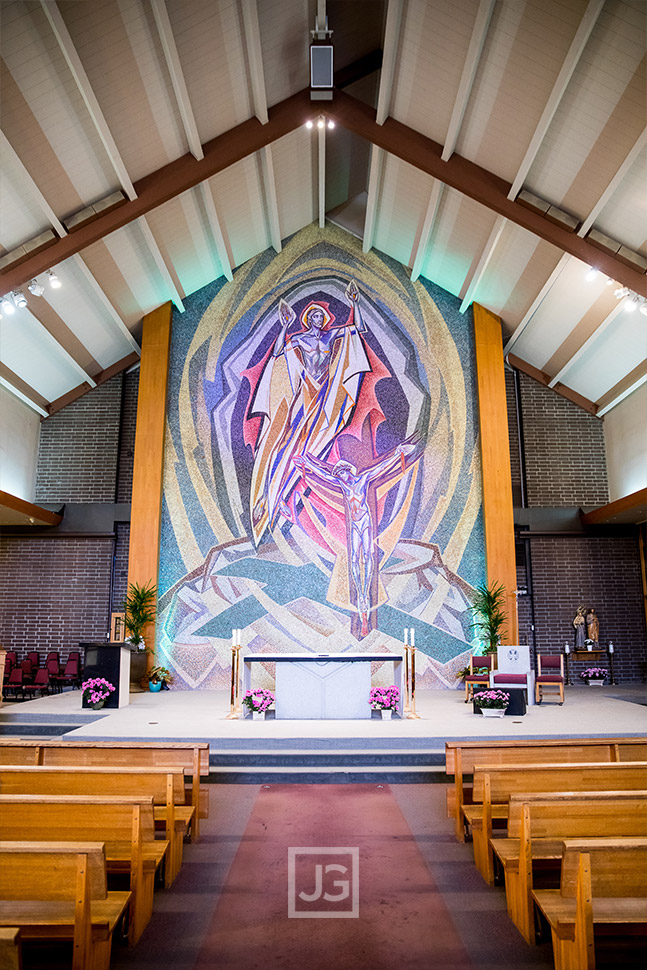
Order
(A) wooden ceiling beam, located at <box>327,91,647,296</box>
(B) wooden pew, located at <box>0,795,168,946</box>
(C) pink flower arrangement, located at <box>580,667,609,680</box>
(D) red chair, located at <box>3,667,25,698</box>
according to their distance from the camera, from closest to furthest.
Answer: (B) wooden pew, located at <box>0,795,168,946</box>, (A) wooden ceiling beam, located at <box>327,91,647,296</box>, (D) red chair, located at <box>3,667,25,698</box>, (C) pink flower arrangement, located at <box>580,667,609,680</box>

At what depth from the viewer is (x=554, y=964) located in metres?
2.69

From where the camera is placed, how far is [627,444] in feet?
40.6

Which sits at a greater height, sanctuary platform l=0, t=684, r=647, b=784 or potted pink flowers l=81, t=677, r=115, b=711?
potted pink flowers l=81, t=677, r=115, b=711

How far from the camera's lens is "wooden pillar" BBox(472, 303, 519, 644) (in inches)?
456

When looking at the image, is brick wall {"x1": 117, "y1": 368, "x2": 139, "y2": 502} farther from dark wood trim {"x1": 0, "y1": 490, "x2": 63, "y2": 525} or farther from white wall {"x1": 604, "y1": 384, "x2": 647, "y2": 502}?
white wall {"x1": 604, "y1": 384, "x2": 647, "y2": 502}

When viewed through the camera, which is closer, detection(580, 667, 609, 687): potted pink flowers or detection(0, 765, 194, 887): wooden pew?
detection(0, 765, 194, 887): wooden pew

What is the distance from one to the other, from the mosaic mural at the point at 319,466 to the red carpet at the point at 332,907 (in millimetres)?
6868

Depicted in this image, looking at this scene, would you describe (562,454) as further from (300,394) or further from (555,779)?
(555,779)

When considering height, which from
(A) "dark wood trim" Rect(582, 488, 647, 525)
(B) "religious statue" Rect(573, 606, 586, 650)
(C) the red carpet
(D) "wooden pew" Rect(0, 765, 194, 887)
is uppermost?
(A) "dark wood trim" Rect(582, 488, 647, 525)

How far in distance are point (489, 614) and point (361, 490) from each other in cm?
295

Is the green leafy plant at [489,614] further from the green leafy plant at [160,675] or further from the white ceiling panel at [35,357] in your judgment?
the white ceiling panel at [35,357]

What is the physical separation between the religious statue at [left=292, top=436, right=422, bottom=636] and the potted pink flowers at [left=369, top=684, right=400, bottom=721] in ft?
11.8

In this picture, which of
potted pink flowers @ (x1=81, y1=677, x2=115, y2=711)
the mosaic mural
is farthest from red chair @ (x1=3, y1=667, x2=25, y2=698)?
A: potted pink flowers @ (x1=81, y1=677, x2=115, y2=711)

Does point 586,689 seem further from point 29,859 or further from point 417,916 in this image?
point 29,859
